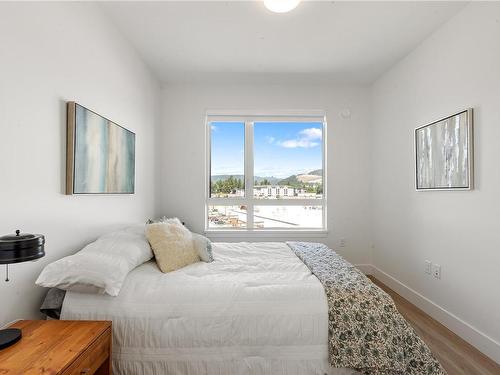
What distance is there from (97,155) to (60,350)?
4.57 ft

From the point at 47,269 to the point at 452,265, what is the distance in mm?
2953

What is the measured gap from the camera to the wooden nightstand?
104 cm

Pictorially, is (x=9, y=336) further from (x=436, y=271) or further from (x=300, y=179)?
(x=300, y=179)

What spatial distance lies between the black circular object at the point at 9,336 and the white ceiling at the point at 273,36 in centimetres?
227

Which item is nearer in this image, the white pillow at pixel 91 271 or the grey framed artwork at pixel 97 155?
the white pillow at pixel 91 271

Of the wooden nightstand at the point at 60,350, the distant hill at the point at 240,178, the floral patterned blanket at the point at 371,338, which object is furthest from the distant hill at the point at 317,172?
the wooden nightstand at the point at 60,350

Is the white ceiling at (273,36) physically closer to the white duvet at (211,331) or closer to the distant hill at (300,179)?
the distant hill at (300,179)

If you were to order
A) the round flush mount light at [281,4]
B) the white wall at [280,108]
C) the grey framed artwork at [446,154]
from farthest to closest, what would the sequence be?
the white wall at [280,108], the grey framed artwork at [446,154], the round flush mount light at [281,4]

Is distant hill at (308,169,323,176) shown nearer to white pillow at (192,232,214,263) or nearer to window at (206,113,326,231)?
window at (206,113,326,231)

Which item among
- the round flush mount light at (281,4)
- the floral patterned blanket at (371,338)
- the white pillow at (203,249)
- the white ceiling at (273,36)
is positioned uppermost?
the white ceiling at (273,36)

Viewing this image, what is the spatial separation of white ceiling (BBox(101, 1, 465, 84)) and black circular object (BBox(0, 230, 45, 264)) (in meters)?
1.95

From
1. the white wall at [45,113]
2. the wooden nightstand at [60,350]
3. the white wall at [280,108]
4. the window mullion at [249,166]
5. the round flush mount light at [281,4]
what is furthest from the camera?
the window mullion at [249,166]

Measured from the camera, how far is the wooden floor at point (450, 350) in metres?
1.86

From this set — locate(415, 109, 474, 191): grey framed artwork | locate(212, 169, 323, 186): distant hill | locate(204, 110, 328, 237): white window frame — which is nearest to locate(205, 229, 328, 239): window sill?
locate(204, 110, 328, 237): white window frame
